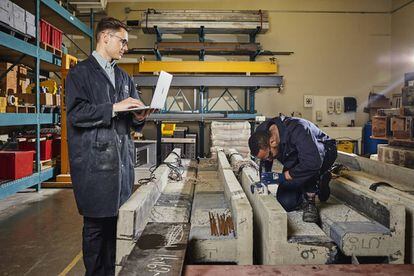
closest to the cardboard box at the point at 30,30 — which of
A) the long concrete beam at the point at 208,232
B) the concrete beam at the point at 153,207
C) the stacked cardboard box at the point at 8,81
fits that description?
the stacked cardboard box at the point at 8,81

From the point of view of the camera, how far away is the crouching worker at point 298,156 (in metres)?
2.26

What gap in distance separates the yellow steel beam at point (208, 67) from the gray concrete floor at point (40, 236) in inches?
129

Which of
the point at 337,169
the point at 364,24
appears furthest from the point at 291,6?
the point at 337,169

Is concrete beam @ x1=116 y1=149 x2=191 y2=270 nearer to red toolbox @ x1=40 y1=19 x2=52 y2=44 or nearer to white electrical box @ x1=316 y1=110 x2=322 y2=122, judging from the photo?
red toolbox @ x1=40 y1=19 x2=52 y2=44

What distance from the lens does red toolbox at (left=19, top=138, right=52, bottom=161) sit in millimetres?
5273

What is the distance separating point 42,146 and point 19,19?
208cm

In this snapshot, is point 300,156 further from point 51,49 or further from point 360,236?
point 51,49

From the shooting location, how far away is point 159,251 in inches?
57.8

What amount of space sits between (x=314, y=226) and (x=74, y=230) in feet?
8.42

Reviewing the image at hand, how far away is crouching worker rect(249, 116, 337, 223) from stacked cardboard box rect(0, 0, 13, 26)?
3.59 m

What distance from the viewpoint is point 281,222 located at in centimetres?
180

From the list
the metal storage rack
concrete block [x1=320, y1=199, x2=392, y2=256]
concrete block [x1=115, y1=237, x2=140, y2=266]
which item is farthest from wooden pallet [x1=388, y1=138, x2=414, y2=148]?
the metal storage rack

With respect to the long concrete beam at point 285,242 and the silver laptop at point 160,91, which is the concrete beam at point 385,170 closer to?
the long concrete beam at point 285,242

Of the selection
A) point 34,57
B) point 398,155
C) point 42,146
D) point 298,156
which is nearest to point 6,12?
point 34,57
